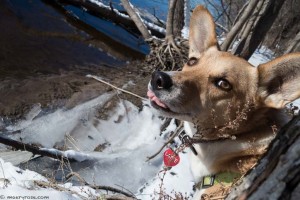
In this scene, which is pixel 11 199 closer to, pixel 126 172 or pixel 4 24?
pixel 126 172

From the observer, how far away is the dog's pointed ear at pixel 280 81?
2.87 meters

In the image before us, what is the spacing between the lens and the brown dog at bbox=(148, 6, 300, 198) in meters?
2.88

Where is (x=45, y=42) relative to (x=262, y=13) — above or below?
below

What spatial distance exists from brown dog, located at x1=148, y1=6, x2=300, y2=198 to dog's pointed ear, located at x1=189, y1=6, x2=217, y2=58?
0.34 meters

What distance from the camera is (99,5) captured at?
34.0 ft

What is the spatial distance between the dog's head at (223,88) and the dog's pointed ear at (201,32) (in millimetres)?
294

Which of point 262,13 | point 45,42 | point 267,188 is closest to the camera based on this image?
point 267,188

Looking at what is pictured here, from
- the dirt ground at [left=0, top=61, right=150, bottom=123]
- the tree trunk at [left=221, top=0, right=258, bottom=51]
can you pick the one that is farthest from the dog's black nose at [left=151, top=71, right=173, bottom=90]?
the dirt ground at [left=0, top=61, right=150, bottom=123]

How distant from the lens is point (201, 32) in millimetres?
3623

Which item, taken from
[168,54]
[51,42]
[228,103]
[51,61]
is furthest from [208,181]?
[51,42]

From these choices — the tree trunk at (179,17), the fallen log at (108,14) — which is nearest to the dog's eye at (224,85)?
the tree trunk at (179,17)

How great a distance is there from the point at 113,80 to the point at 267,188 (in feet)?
21.0

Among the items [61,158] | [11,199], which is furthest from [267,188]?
[61,158]

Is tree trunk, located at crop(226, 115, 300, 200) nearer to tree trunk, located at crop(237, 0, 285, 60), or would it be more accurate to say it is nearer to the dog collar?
the dog collar
